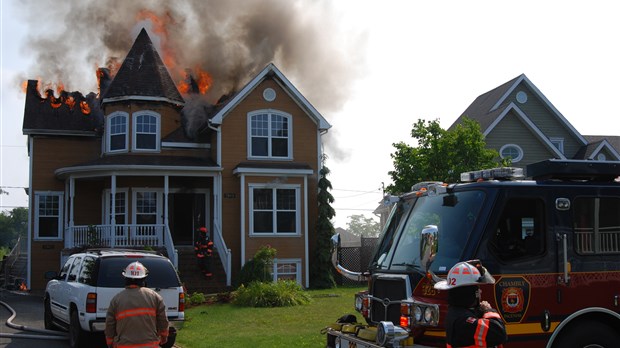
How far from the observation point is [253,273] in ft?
69.6

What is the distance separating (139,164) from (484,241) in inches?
697

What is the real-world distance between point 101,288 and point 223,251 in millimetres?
12055

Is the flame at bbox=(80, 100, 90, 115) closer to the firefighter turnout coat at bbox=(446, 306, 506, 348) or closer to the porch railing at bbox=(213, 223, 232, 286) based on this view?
the porch railing at bbox=(213, 223, 232, 286)

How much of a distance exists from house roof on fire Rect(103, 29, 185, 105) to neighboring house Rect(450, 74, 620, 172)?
11.5 metres

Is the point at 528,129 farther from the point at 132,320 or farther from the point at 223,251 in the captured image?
the point at 132,320

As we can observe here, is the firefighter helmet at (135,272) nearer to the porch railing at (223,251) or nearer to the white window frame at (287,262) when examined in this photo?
the porch railing at (223,251)

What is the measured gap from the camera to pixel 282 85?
977 inches

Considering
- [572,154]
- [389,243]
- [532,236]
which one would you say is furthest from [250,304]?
[572,154]

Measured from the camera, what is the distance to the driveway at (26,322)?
38.9 ft

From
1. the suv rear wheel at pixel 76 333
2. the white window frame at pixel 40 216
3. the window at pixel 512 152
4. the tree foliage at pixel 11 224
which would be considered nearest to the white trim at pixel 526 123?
the window at pixel 512 152

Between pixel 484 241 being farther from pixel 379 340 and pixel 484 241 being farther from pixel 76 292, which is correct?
pixel 76 292

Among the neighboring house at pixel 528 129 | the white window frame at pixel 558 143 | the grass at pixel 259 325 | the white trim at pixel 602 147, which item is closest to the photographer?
the grass at pixel 259 325

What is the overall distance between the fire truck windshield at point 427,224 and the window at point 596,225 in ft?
3.60

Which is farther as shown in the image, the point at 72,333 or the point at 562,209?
the point at 72,333
